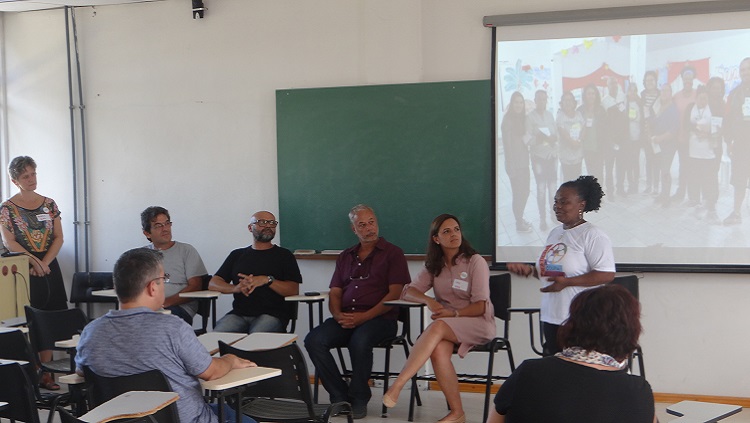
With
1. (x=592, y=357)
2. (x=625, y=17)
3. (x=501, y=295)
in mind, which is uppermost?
(x=625, y=17)

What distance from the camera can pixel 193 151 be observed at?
6.23 meters

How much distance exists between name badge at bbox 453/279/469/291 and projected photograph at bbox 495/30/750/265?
74cm

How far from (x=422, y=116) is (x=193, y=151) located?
1.83 metres

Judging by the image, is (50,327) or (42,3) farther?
(42,3)

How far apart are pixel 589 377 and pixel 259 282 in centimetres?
342

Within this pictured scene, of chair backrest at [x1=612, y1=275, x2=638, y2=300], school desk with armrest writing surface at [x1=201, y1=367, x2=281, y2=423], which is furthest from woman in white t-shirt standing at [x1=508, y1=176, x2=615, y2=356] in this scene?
school desk with armrest writing surface at [x1=201, y1=367, x2=281, y2=423]

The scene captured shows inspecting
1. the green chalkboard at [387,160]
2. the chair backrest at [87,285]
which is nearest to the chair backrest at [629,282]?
the green chalkboard at [387,160]

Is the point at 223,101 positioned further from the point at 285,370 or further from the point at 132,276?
the point at 132,276

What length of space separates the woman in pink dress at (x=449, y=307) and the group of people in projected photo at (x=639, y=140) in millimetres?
778

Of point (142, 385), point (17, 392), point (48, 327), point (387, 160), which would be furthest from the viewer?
point (387, 160)

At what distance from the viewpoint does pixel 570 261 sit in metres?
4.48

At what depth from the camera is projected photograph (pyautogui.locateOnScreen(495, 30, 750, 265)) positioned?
511 centimetres

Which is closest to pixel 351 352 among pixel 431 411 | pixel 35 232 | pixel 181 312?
pixel 431 411

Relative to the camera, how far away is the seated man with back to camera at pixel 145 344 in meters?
2.90
